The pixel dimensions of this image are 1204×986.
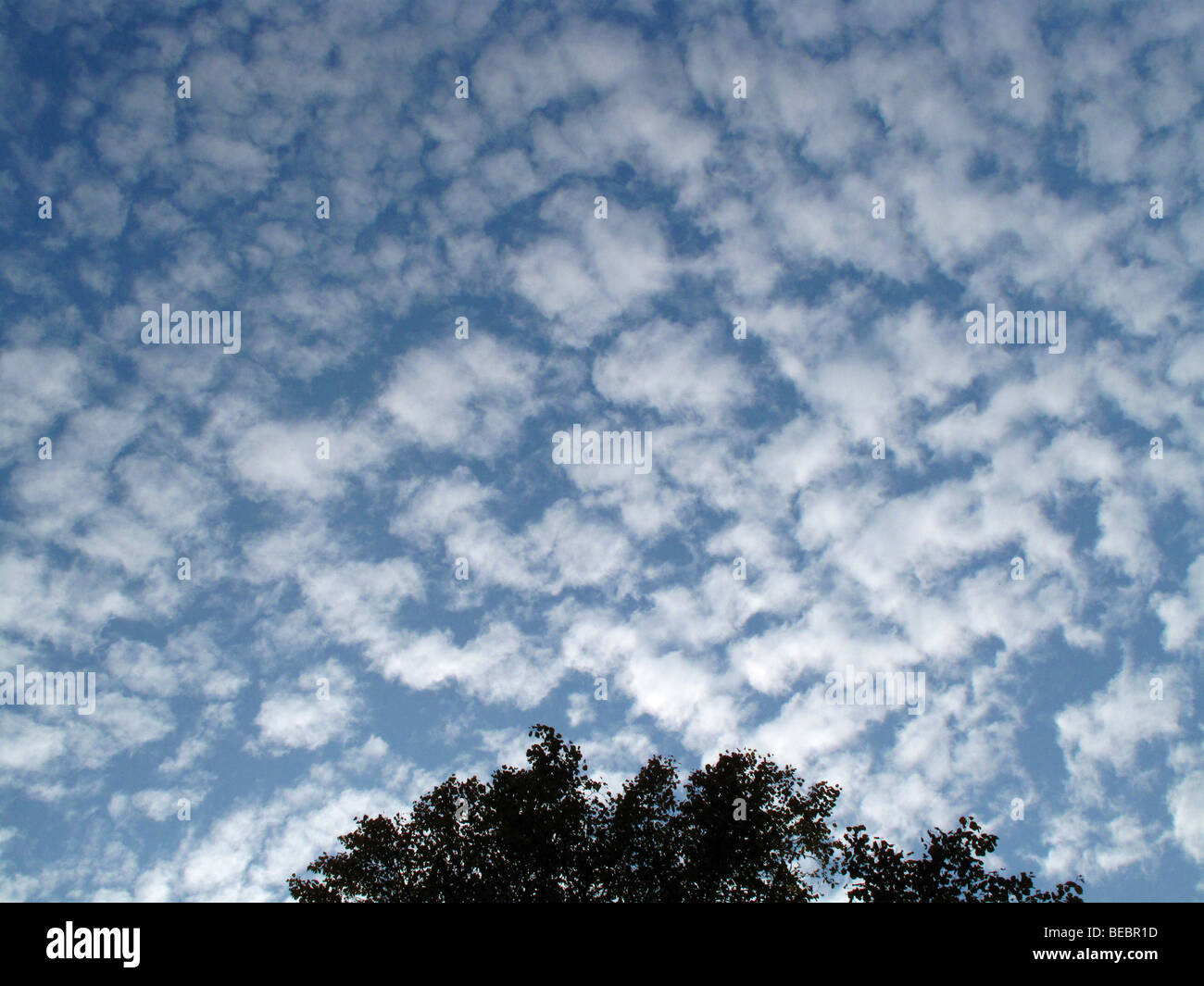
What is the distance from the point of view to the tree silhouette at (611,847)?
70.2ft

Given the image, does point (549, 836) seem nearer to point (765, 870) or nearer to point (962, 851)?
point (765, 870)

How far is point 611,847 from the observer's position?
2180 centimetres

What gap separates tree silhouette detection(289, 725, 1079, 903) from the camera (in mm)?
21391
